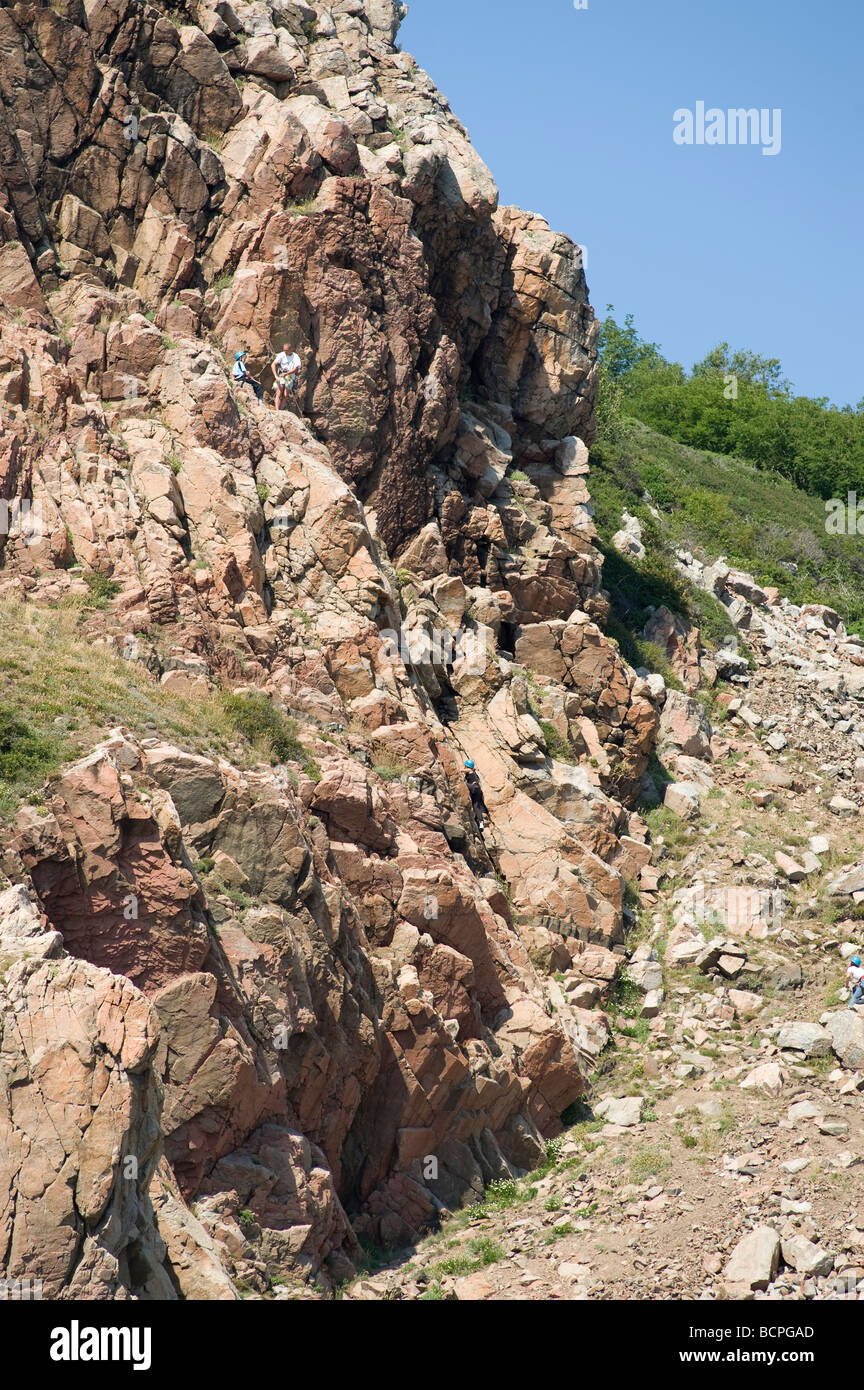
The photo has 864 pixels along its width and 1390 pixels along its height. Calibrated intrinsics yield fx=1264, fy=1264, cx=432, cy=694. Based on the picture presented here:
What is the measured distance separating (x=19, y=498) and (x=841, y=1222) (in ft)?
57.2

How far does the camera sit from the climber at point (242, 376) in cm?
2711

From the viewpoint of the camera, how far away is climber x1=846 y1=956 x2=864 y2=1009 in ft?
78.9

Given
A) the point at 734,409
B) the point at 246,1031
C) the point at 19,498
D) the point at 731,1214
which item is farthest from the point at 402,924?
the point at 734,409

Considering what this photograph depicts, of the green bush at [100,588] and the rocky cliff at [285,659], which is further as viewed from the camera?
the green bush at [100,588]

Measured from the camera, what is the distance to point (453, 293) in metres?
33.6

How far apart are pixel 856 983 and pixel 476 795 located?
8363 millimetres

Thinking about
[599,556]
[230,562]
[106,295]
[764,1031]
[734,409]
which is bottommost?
[764,1031]

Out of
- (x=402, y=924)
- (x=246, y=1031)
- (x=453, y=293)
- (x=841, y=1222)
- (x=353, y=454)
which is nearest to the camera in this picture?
(x=246, y=1031)

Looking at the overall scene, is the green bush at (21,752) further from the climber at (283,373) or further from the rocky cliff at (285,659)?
the climber at (283,373)

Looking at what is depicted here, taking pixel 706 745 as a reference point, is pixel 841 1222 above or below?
below

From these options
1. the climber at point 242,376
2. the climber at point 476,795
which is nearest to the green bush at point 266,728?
the climber at point 476,795

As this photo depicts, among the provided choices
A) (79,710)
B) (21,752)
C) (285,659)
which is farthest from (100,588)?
(21,752)

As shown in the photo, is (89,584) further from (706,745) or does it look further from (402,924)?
(706,745)

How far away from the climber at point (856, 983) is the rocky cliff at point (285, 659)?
4.67 metres
